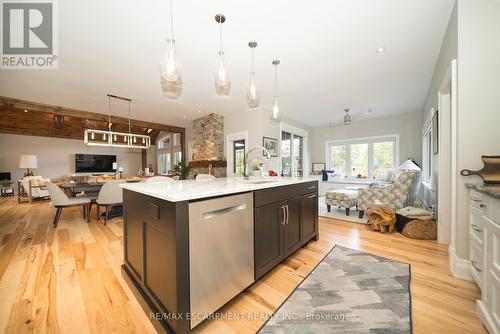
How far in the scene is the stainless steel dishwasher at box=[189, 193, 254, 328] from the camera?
1.13 meters

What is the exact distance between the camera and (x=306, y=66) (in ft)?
9.16

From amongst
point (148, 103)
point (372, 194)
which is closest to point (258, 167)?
point (372, 194)

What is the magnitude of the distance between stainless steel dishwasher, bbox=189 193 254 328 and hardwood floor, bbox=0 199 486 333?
0.63ft

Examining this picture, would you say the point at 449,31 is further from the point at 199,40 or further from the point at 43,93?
the point at 43,93

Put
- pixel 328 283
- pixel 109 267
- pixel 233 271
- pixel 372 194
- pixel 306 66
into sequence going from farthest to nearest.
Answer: pixel 372 194 < pixel 306 66 < pixel 109 267 < pixel 328 283 < pixel 233 271

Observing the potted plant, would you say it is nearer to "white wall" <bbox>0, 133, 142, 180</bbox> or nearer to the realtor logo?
the realtor logo

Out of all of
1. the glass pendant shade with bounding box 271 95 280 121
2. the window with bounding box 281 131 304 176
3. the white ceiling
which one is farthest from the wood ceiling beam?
the glass pendant shade with bounding box 271 95 280 121

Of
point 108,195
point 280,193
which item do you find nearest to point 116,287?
point 280,193

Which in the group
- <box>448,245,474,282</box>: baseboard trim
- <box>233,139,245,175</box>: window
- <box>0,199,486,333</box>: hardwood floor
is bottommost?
<box>0,199,486,333</box>: hardwood floor

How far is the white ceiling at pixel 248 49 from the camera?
1780 mm

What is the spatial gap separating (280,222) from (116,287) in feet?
5.28

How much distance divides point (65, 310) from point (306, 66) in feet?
12.2

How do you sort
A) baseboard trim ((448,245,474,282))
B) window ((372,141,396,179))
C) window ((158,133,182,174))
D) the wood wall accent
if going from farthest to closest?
window ((158,133,182,174))
window ((372,141,396,179))
the wood wall accent
baseboard trim ((448,245,474,282))

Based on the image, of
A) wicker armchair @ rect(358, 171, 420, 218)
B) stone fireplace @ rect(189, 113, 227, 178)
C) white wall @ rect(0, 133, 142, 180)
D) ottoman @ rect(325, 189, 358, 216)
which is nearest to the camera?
wicker armchair @ rect(358, 171, 420, 218)
